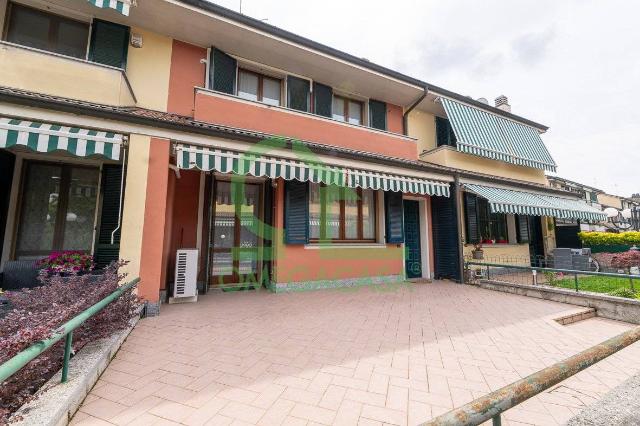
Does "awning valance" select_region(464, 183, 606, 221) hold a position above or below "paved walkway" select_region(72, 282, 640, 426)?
above

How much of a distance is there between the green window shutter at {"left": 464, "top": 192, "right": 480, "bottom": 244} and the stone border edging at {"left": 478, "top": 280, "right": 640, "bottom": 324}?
3.75 metres

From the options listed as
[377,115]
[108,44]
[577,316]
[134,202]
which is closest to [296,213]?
[134,202]

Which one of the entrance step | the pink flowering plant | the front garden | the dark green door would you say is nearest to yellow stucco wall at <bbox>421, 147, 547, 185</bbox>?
the dark green door

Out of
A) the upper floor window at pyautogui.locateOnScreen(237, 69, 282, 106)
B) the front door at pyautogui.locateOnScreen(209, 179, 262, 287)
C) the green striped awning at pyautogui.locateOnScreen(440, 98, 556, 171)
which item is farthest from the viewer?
the green striped awning at pyautogui.locateOnScreen(440, 98, 556, 171)

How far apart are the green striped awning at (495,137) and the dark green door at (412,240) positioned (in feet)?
12.4

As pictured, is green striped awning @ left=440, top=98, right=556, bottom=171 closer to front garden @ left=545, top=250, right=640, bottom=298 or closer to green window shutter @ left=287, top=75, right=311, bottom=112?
front garden @ left=545, top=250, right=640, bottom=298

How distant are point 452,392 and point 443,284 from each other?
8.33 metres

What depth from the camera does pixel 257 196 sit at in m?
10.5

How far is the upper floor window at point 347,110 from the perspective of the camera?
1203 cm

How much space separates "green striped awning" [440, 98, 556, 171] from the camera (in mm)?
13219

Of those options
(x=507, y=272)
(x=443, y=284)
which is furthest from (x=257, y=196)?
(x=507, y=272)

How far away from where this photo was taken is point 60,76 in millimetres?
6863

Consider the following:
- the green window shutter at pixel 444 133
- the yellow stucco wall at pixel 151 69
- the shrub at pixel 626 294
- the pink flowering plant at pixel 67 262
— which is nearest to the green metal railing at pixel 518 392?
the pink flowering plant at pixel 67 262

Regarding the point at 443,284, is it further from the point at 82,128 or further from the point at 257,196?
the point at 82,128
